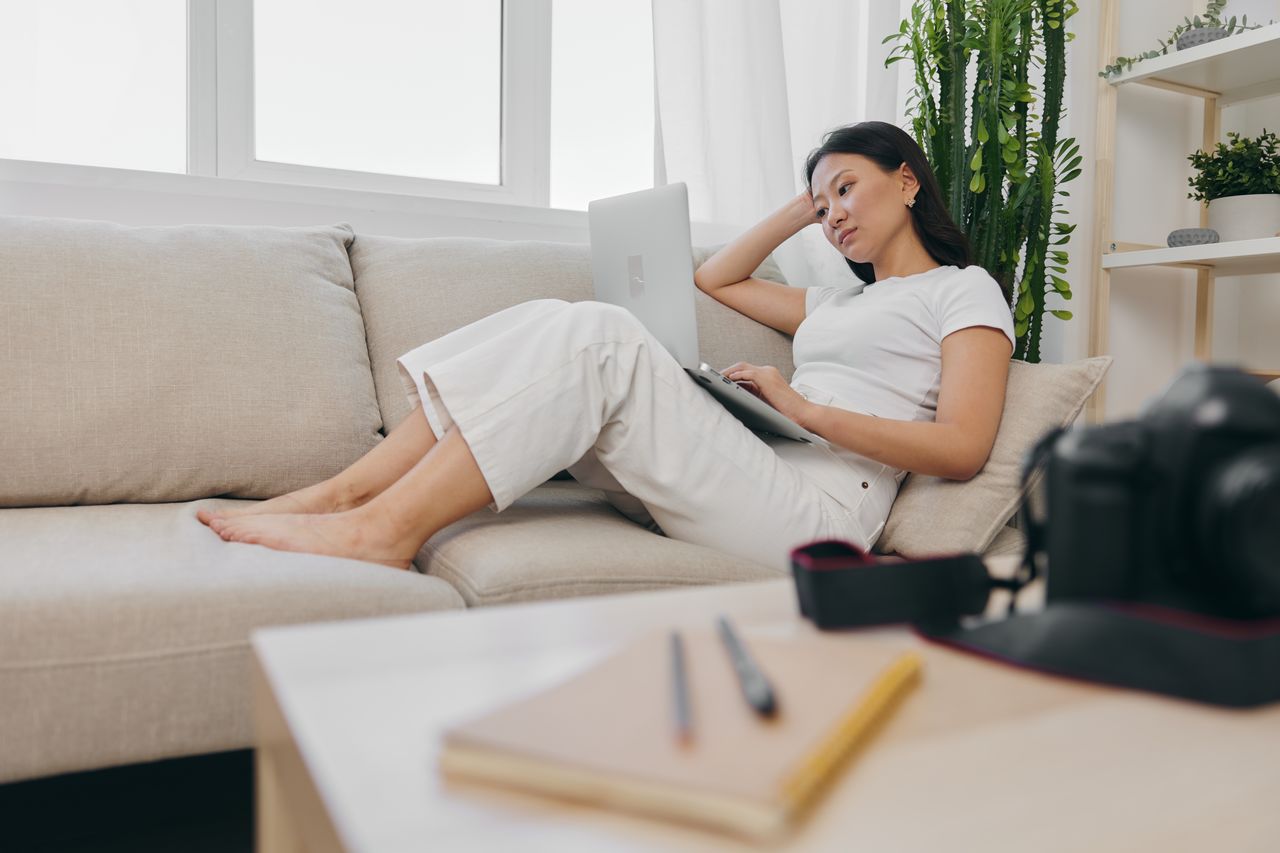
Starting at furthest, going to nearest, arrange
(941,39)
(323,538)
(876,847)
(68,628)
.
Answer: (941,39)
(323,538)
(68,628)
(876,847)

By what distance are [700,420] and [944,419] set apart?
38 cm

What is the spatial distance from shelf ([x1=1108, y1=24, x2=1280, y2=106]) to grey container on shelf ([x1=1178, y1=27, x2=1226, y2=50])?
21 millimetres

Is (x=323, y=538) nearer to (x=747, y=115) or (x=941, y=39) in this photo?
(x=747, y=115)

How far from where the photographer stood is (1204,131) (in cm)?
290

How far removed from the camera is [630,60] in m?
2.55

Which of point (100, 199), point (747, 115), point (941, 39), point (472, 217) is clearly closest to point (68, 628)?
point (100, 199)

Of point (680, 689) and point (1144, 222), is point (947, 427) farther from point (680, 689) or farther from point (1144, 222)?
point (1144, 222)

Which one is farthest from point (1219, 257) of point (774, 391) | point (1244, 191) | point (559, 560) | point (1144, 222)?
point (559, 560)

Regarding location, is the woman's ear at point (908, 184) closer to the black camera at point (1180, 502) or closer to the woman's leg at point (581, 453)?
the woman's leg at point (581, 453)

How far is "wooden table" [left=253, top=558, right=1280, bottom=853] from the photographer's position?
1.27 feet

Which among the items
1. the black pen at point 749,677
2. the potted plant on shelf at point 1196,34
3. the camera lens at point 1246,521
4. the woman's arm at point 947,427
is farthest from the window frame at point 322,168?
the camera lens at point 1246,521

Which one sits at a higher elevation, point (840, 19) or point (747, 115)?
point (840, 19)

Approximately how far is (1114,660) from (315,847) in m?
0.42

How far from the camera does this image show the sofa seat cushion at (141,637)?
905 mm
